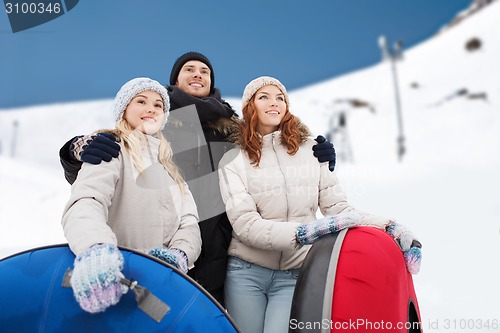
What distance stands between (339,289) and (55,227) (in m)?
6.75

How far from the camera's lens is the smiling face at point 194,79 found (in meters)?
2.50

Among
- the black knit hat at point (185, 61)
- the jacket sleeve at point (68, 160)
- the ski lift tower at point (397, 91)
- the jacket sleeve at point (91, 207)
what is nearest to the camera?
the jacket sleeve at point (91, 207)

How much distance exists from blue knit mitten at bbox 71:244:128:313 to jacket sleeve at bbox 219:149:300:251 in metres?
0.78

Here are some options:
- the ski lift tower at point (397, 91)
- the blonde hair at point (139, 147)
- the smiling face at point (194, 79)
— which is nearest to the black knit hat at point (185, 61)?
the smiling face at point (194, 79)

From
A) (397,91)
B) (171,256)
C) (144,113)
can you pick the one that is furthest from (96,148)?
(397,91)

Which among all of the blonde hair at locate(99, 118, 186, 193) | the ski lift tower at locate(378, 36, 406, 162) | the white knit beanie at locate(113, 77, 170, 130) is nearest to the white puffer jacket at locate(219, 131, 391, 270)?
the blonde hair at locate(99, 118, 186, 193)

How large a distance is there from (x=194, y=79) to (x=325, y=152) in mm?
824

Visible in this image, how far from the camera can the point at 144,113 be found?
199cm

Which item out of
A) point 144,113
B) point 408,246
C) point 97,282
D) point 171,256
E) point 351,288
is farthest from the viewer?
point 144,113

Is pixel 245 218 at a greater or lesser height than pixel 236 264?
greater

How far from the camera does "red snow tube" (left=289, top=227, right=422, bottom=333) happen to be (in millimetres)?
1465

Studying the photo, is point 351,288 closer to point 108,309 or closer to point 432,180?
point 108,309

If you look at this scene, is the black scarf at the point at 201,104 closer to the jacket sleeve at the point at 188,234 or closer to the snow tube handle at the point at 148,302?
the jacket sleeve at the point at 188,234

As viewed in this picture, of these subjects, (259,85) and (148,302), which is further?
(259,85)
